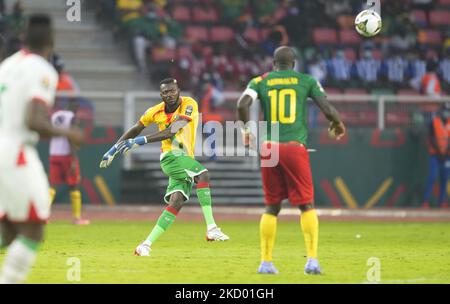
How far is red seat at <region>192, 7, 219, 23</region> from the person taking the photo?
30000mm

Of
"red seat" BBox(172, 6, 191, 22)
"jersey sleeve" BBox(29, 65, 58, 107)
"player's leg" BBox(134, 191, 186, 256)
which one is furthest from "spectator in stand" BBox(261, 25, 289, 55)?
"jersey sleeve" BBox(29, 65, 58, 107)

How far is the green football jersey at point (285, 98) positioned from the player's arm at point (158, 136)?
2.83 meters

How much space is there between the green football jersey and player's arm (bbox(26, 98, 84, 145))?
12.3 ft

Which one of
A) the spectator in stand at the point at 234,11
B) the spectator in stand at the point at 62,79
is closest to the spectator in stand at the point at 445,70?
the spectator in stand at the point at 234,11

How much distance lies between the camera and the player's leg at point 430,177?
82.9 ft

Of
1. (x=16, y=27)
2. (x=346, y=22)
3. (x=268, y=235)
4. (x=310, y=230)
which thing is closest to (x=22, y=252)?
(x=268, y=235)

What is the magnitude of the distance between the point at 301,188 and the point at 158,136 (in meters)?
3.39

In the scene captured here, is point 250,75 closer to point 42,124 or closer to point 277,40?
point 277,40

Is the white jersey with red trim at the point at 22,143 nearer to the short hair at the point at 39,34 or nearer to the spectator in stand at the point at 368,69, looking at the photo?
the short hair at the point at 39,34

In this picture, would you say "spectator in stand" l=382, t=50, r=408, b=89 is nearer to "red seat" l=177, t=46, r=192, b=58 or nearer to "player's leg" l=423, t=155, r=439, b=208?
"player's leg" l=423, t=155, r=439, b=208

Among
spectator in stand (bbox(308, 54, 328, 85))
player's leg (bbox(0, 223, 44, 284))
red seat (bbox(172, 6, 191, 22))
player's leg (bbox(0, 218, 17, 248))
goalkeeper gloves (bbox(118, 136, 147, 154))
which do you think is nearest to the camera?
player's leg (bbox(0, 223, 44, 284))

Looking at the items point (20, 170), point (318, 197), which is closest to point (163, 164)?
point (20, 170)

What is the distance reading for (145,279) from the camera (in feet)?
36.2
